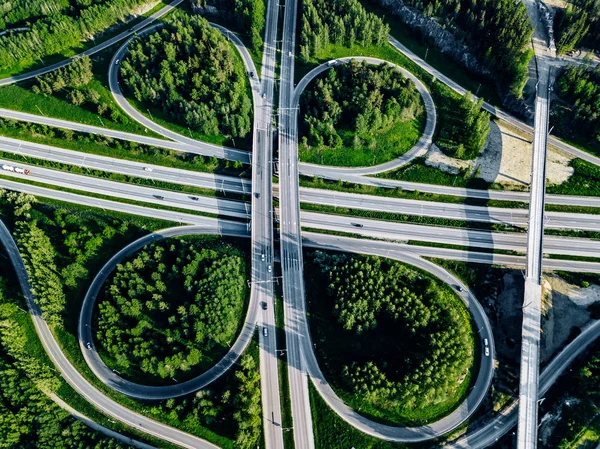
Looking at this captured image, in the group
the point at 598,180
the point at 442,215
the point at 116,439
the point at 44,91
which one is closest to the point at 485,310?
the point at 442,215

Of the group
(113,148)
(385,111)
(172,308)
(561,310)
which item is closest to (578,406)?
(561,310)

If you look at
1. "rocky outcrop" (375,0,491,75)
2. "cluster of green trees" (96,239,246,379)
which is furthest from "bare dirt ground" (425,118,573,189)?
"cluster of green trees" (96,239,246,379)

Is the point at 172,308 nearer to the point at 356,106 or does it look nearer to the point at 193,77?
the point at 193,77

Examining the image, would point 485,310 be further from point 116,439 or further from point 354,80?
point 116,439

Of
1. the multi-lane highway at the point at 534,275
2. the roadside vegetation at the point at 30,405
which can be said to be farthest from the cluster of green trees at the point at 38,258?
→ the multi-lane highway at the point at 534,275

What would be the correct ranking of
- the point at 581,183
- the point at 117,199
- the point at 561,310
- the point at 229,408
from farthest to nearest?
the point at 117,199 < the point at 581,183 < the point at 561,310 < the point at 229,408
